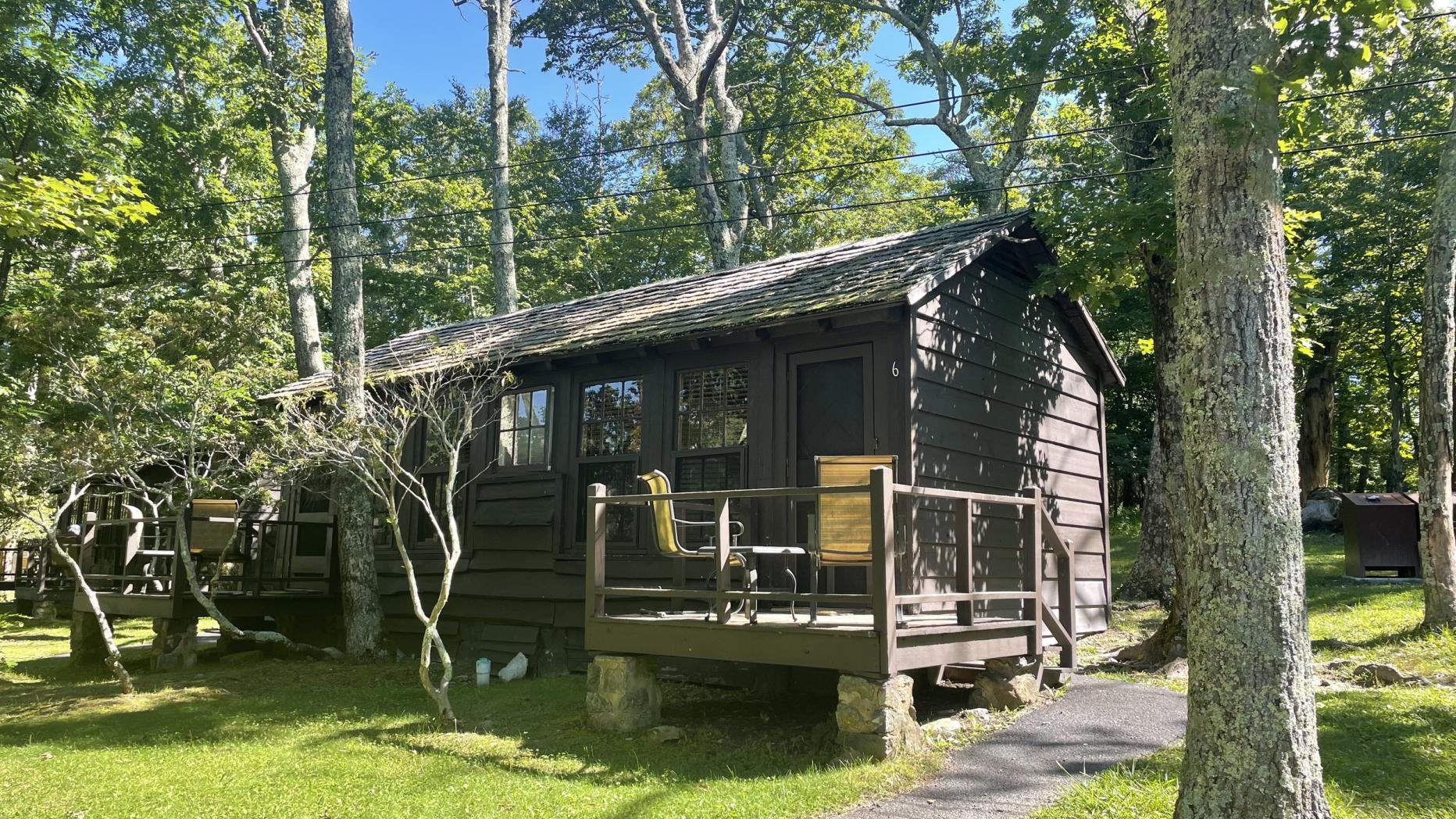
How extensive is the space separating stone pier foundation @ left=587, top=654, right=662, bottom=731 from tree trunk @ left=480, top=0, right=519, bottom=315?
17438 mm

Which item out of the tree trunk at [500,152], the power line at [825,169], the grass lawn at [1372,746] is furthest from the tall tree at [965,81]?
the grass lawn at [1372,746]

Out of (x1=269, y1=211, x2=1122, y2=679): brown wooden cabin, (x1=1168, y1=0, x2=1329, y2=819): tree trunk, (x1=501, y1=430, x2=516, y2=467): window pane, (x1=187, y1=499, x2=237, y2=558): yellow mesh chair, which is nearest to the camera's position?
(x1=1168, y1=0, x2=1329, y2=819): tree trunk

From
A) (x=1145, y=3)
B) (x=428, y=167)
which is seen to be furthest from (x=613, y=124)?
(x=1145, y=3)

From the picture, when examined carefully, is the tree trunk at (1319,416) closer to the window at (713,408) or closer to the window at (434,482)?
the window at (713,408)

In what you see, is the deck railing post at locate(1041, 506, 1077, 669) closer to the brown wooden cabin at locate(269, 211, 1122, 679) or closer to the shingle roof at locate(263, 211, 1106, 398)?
the brown wooden cabin at locate(269, 211, 1122, 679)

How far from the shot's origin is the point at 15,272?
1827 cm

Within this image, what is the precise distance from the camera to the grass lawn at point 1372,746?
5148 millimetres

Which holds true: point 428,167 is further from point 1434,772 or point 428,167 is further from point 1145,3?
point 1434,772

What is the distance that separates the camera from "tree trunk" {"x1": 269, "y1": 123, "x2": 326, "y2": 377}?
56.1ft

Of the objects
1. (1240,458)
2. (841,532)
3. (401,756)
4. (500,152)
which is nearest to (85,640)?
(401,756)

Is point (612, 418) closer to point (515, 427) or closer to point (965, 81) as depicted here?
point (515, 427)

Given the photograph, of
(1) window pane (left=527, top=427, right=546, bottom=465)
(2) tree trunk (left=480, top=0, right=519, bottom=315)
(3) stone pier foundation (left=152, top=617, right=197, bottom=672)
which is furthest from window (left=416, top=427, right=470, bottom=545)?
(2) tree trunk (left=480, top=0, right=519, bottom=315)

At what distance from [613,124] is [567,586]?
27.9 meters

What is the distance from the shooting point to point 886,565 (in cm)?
636
